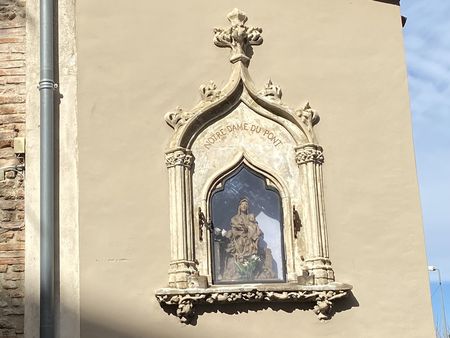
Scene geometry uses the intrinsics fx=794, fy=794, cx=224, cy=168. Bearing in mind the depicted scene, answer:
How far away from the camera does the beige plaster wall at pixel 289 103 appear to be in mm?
6609

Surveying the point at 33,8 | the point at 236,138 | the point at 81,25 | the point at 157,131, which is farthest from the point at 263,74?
the point at 33,8

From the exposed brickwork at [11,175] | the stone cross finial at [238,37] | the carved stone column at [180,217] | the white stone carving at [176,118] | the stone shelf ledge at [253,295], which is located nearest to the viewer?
the exposed brickwork at [11,175]

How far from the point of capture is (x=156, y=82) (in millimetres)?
7074

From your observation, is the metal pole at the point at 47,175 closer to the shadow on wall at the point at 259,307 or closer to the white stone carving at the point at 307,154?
the shadow on wall at the point at 259,307

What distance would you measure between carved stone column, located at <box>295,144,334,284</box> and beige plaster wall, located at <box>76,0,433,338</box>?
0.11 m

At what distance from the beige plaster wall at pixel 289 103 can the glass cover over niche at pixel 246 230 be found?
378 millimetres

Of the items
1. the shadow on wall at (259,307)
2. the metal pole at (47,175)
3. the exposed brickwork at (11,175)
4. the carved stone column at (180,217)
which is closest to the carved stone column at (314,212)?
the shadow on wall at (259,307)

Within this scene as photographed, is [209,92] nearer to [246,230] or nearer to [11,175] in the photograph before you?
[246,230]

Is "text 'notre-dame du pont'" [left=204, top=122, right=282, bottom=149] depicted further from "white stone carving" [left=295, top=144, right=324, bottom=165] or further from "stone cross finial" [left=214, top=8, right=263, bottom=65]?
"stone cross finial" [left=214, top=8, right=263, bottom=65]

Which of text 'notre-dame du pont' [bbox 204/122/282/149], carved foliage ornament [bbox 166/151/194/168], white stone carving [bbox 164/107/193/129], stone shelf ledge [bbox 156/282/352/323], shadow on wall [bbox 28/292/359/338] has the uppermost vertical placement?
white stone carving [bbox 164/107/193/129]

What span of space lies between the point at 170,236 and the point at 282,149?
1323mm

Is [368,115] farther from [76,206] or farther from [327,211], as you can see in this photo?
[76,206]

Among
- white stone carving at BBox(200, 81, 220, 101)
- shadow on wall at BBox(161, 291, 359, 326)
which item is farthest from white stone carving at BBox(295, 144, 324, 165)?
shadow on wall at BBox(161, 291, 359, 326)

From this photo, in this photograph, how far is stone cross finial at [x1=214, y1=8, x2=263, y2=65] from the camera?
723 cm
